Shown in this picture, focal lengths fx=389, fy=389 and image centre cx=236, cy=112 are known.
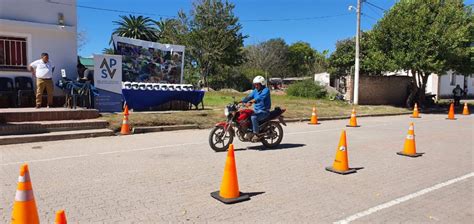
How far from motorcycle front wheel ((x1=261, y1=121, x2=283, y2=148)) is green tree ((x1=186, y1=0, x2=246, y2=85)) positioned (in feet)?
95.9

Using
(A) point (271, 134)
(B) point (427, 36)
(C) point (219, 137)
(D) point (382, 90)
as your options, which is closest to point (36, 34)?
(C) point (219, 137)

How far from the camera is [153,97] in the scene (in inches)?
609

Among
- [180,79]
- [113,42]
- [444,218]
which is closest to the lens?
[444,218]

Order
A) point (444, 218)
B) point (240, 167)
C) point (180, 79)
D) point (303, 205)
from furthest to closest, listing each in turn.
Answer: point (180, 79), point (240, 167), point (303, 205), point (444, 218)

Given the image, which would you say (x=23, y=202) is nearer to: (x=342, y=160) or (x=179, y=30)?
(x=342, y=160)

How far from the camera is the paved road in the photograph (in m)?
4.81

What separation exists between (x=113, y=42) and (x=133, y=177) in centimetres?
1168

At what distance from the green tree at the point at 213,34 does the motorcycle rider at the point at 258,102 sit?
96.7ft

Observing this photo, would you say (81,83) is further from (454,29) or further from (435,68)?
(454,29)

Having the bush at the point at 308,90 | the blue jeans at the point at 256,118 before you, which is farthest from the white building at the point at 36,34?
the bush at the point at 308,90

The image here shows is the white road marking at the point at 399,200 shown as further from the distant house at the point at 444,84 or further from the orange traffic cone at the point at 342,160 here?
the distant house at the point at 444,84

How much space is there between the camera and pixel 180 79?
19906mm

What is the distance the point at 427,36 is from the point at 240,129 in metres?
16.7

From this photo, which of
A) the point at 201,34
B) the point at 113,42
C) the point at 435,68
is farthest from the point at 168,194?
the point at 201,34
